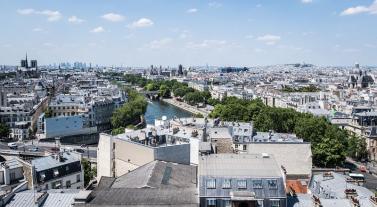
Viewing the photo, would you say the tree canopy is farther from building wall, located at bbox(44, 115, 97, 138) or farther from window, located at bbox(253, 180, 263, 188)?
window, located at bbox(253, 180, 263, 188)

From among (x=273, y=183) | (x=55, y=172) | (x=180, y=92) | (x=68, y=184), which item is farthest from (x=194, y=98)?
(x=273, y=183)

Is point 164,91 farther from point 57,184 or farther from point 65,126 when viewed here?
point 57,184

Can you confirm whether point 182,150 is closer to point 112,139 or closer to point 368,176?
point 112,139

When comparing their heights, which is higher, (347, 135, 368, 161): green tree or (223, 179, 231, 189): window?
(223, 179, 231, 189): window

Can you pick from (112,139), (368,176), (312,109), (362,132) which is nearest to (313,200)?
(112,139)

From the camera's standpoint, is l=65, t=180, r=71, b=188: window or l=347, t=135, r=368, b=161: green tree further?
l=347, t=135, r=368, b=161: green tree

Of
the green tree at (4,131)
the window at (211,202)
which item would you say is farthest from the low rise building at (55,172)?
the green tree at (4,131)

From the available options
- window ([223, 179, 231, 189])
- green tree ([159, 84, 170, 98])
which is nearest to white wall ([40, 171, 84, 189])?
window ([223, 179, 231, 189])

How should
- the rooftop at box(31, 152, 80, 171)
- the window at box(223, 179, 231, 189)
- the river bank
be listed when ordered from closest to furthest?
the window at box(223, 179, 231, 189) → the rooftop at box(31, 152, 80, 171) → the river bank

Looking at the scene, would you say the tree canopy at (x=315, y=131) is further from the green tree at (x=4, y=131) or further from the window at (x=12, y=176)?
the green tree at (x=4, y=131)

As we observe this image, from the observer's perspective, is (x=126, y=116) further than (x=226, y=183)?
Yes
